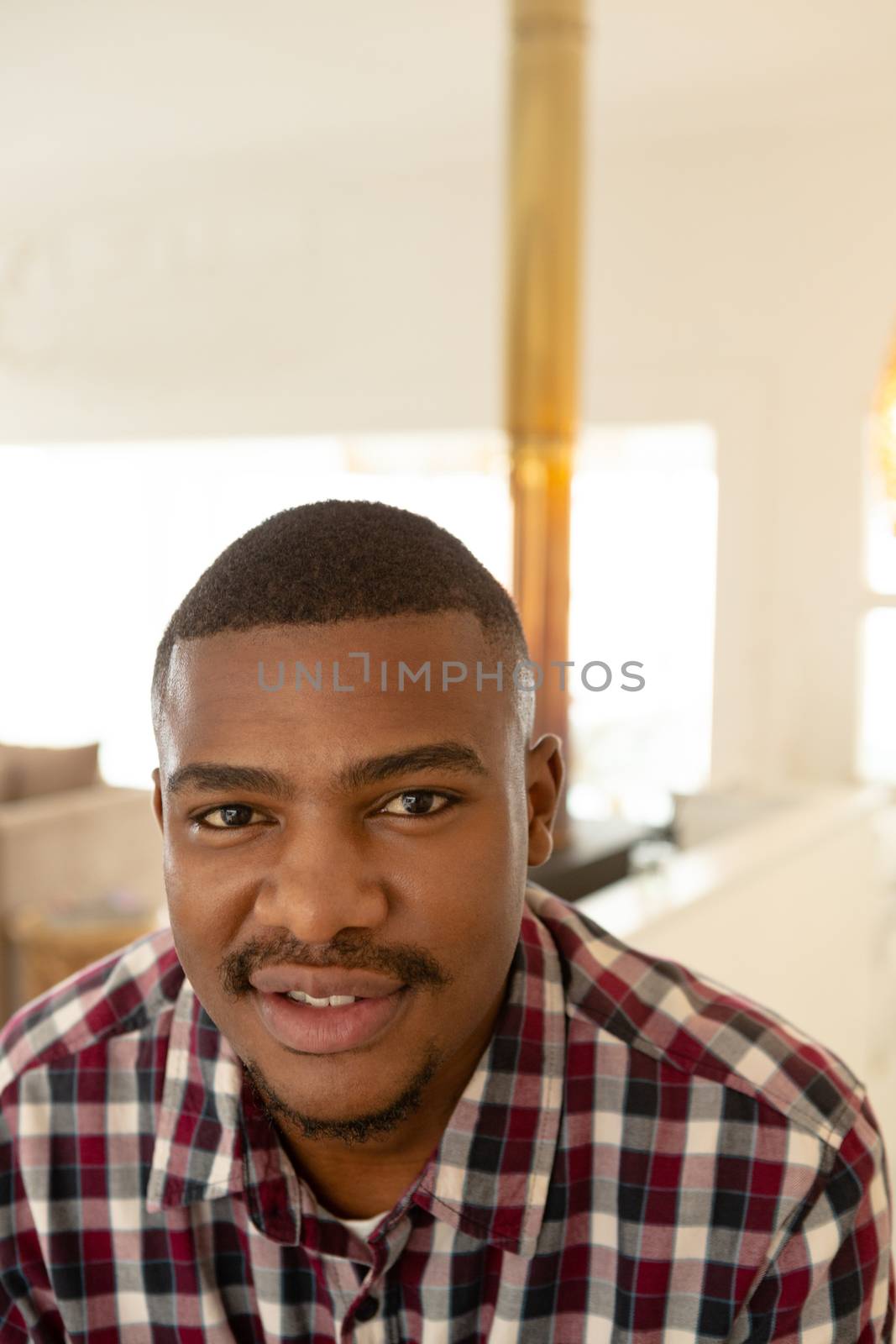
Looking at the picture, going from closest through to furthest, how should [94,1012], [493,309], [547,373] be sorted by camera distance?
[94,1012] < [547,373] < [493,309]

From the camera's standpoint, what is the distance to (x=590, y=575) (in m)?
4.68

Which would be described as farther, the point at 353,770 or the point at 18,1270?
the point at 18,1270

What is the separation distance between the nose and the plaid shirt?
0.78 ft

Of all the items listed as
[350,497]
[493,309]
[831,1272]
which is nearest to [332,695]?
[831,1272]

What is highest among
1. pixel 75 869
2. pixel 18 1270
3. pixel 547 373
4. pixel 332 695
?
pixel 547 373

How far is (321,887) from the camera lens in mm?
780

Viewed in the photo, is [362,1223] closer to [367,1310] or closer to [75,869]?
[367,1310]

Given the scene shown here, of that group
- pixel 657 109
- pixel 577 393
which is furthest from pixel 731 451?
pixel 577 393

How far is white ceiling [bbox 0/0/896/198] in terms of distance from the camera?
354 centimetres

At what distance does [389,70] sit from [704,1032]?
3.63 metres


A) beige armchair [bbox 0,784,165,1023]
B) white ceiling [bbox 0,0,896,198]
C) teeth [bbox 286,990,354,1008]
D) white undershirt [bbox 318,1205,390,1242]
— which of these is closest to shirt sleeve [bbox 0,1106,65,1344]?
white undershirt [bbox 318,1205,390,1242]

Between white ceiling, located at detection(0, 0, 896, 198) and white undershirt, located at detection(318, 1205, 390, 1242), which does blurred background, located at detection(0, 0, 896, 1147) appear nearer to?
white ceiling, located at detection(0, 0, 896, 198)

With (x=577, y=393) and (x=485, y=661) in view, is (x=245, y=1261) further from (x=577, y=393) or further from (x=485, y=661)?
(x=577, y=393)

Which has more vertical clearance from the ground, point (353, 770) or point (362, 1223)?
point (353, 770)
